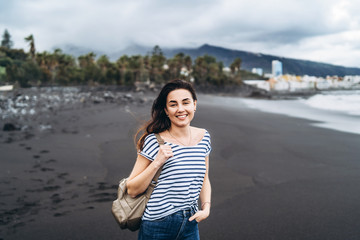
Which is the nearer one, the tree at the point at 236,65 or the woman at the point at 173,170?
the woman at the point at 173,170

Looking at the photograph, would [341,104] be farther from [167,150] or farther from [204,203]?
[167,150]

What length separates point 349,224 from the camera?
390cm

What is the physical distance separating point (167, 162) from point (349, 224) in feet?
10.8

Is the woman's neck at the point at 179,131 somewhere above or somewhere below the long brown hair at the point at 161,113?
below

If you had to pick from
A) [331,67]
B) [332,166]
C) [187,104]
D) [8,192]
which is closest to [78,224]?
[8,192]

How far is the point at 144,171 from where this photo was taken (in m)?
1.83

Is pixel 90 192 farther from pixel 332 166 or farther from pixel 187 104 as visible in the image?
pixel 332 166

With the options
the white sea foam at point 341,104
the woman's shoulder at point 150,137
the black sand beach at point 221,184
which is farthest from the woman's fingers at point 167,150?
the white sea foam at point 341,104

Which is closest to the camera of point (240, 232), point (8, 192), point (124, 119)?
point (240, 232)

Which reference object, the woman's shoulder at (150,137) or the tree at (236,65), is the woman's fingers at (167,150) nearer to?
the woman's shoulder at (150,137)

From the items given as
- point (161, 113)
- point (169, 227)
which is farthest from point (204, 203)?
point (161, 113)

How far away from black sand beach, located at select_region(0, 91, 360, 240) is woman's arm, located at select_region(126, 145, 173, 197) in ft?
5.36

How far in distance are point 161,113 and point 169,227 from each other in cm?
78

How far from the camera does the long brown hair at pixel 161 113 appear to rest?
2.00 meters
